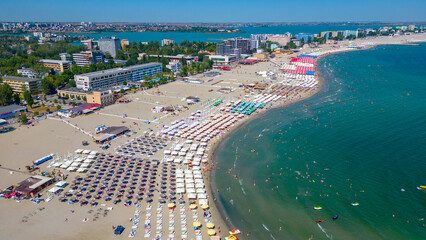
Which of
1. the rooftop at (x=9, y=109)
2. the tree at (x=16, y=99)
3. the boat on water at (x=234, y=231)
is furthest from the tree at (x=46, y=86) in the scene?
the boat on water at (x=234, y=231)

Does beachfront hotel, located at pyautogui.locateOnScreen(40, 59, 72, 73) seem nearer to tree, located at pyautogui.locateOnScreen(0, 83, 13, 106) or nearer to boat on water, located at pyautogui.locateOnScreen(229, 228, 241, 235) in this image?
tree, located at pyautogui.locateOnScreen(0, 83, 13, 106)

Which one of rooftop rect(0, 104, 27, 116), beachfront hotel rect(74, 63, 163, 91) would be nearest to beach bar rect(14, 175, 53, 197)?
rooftop rect(0, 104, 27, 116)

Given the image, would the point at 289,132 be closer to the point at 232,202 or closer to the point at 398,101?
the point at 232,202

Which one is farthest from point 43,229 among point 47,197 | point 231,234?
point 231,234

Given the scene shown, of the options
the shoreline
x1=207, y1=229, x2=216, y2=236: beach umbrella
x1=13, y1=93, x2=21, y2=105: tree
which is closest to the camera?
x1=207, y1=229, x2=216, y2=236: beach umbrella

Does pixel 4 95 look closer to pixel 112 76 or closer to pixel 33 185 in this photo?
pixel 112 76

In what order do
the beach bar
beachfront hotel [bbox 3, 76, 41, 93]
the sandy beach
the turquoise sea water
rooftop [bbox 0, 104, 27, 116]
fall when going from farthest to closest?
beachfront hotel [bbox 3, 76, 41, 93], rooftop [bbox 0, 104, 27, 116], the beach bar, the turquoise sea water, the sandy beach

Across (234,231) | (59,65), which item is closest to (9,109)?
(59,65)
